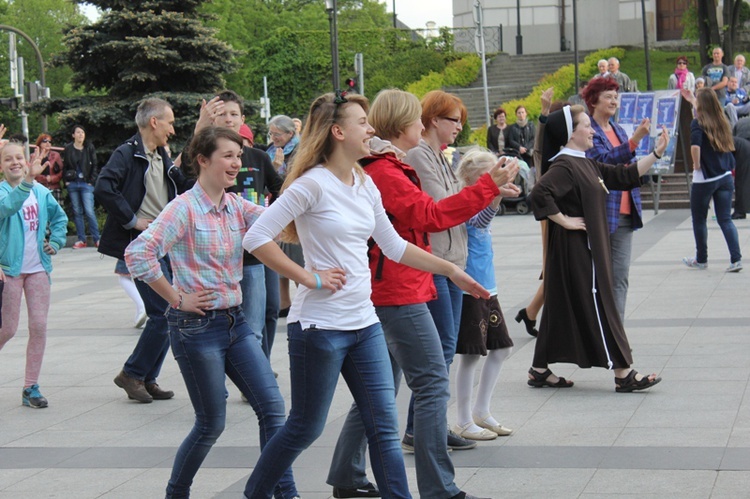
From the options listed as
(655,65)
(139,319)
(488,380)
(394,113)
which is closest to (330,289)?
(394,113)

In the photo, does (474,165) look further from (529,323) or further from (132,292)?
(132,292)

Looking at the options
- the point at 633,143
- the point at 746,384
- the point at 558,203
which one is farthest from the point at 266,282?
the point at 746,384

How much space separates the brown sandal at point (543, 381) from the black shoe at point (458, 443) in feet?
5.19

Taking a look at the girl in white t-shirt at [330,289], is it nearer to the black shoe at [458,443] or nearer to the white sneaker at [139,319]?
the black shoe at [458,443]

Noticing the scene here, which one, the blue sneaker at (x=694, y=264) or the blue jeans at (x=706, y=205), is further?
the blue sneaker at (x=694, y=264)

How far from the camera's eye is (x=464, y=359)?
6.17 metres

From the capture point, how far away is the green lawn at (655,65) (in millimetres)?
37931

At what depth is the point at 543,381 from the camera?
7621 mm

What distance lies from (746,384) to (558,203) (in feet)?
5.34

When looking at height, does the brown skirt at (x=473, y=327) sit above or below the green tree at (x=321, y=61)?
below

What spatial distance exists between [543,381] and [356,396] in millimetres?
3204

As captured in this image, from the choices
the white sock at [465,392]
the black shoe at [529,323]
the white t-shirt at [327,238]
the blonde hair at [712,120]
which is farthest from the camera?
the blonde hair at [712,120]

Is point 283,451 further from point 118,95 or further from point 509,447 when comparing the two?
point 118,95

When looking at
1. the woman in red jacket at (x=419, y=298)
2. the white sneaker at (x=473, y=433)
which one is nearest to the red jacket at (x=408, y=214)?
the woman in red jacket at (x=419, y=298)
